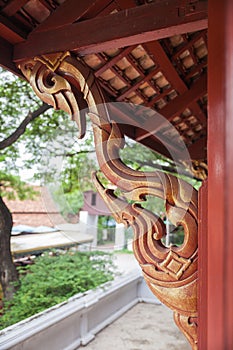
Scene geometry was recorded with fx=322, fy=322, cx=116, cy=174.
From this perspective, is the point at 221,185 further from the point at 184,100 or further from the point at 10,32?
the point at 184,100

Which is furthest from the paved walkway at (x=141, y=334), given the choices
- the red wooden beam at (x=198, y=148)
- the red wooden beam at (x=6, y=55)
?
the red wooden beam at (x=6, y=55)

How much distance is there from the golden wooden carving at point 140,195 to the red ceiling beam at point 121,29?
5cm

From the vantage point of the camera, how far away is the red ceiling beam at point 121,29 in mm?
979

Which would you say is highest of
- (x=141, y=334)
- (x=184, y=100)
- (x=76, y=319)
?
(x=184, y=100)

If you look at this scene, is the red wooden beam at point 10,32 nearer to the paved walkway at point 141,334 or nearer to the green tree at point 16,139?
the green tree at point 16,139

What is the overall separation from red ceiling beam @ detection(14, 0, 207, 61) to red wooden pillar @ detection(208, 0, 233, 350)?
37 cm

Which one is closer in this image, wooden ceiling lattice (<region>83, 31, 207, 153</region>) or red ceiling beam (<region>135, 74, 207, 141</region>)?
wooden ceiling lattice (<region>83, 31, 207, 153</region>)

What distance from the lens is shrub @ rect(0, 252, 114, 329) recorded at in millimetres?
2955

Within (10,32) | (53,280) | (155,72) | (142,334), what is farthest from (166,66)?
(142,334)

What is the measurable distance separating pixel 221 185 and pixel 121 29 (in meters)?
0.75

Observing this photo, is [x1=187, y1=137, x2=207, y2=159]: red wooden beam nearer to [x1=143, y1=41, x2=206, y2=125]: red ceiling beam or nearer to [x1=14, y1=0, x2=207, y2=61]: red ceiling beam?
[x1=143, y1=41, x2=206, y2=125]: red ceiling beam

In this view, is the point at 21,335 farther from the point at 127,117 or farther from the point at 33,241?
the point at 33,241

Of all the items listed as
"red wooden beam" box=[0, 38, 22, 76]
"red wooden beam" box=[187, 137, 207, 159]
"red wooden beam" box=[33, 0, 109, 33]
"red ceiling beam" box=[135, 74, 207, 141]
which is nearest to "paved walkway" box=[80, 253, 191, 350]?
"red wooden beam" box=[187, 137, 207, 159]

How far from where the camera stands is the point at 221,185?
55 cm
